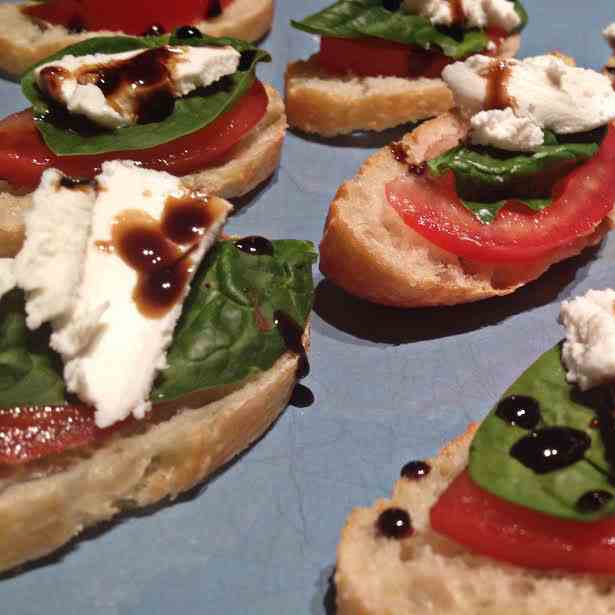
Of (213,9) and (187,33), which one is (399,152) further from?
(213,9)

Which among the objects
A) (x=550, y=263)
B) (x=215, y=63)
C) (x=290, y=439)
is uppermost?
(x=215, y=63)

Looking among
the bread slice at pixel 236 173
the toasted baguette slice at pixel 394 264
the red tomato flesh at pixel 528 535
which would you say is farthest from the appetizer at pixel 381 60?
the red tomato flesh at pixel 528 535

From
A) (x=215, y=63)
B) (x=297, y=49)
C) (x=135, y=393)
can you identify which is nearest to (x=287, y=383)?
(x=135, y=393)

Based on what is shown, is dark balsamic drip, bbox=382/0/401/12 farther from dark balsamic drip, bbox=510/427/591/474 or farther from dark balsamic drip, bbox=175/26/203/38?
dark balsamic drip, bbox=510/427/591/474

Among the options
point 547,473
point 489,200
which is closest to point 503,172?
point 489,200

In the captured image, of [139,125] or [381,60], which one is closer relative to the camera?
[139,125]

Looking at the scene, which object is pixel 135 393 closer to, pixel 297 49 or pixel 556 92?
pixel 556 92
